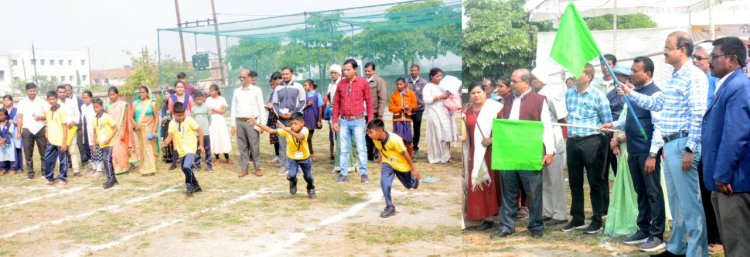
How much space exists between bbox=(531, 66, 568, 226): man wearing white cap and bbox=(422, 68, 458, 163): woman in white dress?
3941 millimetres

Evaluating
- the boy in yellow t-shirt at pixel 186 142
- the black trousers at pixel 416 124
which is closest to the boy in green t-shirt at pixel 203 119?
A: the boy in yellow t-shirt at pixel 186 142

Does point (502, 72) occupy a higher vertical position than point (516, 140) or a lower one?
higher

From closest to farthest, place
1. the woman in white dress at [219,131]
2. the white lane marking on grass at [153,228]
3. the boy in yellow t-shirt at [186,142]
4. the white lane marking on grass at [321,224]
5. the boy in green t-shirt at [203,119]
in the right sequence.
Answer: the white lane marking on grass at [321,224], the white lane marking on grass at [153,228], the boy in yellow t-shirt at [186,142], the boy in green t-shirt at [203,119], the woman in white dress at [219,131]

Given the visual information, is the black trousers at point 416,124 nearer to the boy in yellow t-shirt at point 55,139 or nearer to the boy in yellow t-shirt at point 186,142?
the boy in yellow t-shirt at point 186,142

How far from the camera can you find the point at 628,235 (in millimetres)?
5672

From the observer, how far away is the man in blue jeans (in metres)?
4.50

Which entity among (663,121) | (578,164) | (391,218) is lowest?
(391,218)

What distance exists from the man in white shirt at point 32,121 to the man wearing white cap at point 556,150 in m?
8.19

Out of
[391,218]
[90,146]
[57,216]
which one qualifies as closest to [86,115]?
[90,146]

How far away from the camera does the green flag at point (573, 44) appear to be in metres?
5.01

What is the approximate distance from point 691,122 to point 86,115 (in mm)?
9622

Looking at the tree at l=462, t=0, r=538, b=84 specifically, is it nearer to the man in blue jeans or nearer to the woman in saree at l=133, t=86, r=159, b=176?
the man in blue jeans

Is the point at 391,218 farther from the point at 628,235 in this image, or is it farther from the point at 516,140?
the point at 628,235

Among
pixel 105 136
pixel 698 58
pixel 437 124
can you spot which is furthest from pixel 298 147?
pixel 698 58
